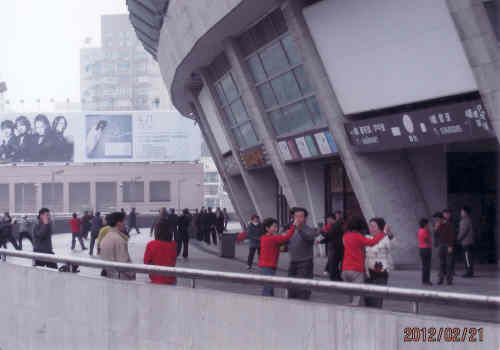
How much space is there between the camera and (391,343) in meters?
6.40

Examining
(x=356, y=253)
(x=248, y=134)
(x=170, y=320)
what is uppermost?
(x=248, y=134)

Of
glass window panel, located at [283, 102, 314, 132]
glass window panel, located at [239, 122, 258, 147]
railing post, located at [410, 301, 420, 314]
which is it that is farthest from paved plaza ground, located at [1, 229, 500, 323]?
glass window panel, located at [239, 122, 258, 147]

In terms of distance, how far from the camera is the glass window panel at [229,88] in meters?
A: 31.0

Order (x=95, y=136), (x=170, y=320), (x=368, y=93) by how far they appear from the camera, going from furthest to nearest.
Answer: (x=95, y=136) → (x=368, y=93) → (x=170, y=320)

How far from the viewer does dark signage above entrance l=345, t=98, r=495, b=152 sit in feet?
53.2

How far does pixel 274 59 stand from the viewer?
24828mm

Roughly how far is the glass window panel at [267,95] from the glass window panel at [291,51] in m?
2.42

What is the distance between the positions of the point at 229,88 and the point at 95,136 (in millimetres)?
70155

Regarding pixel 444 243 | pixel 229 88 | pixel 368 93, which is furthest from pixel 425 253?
pixel 229 88

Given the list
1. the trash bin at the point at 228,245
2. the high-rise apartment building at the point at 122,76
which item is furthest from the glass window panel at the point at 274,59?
the high-rise apartment building at the point at 122,76

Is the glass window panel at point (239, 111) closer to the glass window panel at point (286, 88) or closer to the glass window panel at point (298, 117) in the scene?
the glass window panel at point (286, 88)

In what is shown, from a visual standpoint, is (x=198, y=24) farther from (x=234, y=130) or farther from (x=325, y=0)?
(x=234, y=130)

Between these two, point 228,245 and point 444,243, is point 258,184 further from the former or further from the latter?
point 444,243
